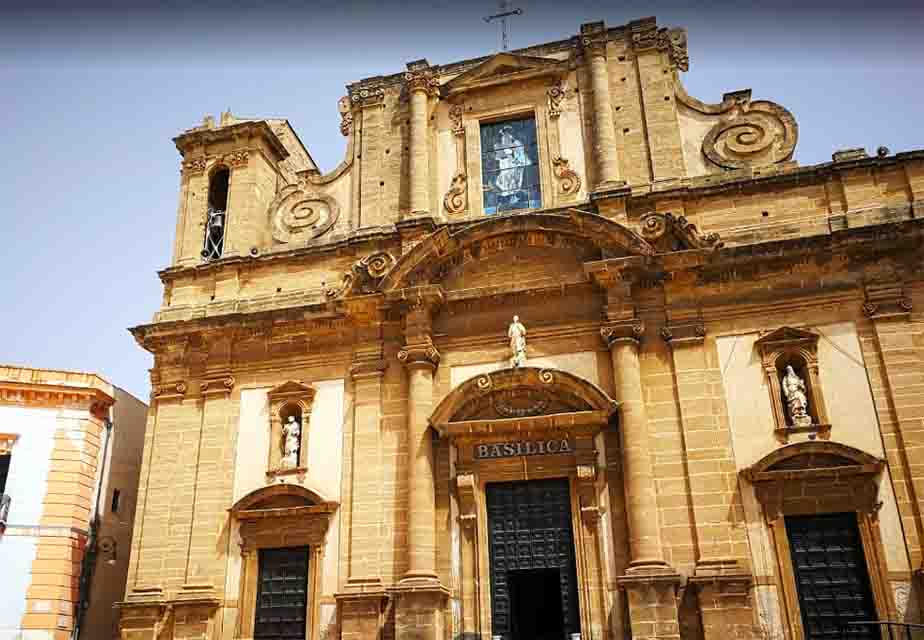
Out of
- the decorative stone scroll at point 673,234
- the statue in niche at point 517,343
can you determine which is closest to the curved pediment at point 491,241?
the decorative stone scroll at point 673,234

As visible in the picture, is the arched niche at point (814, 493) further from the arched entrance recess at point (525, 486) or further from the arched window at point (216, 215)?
the arched window at point (216, 215)

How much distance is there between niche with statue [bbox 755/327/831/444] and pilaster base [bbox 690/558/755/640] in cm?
220

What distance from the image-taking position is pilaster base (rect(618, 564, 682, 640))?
39.3 ft

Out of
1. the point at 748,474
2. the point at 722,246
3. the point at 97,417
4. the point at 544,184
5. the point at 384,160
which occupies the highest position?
the point at 384,160

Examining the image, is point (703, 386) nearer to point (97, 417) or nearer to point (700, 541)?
point (700, 541)

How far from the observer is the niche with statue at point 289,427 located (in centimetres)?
1484

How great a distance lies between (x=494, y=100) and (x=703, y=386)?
284 inches

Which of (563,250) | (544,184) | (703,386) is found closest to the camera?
(703,386)

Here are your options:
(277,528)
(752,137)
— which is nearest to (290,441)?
(277,528)

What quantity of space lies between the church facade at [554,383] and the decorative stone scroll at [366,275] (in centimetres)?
4

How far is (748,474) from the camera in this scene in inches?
503

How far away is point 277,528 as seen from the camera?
47.4 feet

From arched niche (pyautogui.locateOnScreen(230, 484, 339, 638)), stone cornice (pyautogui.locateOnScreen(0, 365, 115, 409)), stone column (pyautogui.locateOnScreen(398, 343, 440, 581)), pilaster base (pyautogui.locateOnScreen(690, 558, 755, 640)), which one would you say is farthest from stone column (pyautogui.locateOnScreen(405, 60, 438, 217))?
pilaster base (pyautogui.locateOnScreen(690, 558, 755, 640))

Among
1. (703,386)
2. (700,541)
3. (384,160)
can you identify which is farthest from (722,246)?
Result: (384,160)
